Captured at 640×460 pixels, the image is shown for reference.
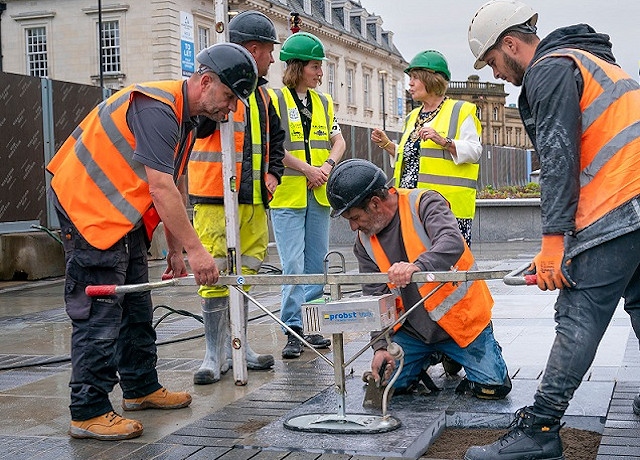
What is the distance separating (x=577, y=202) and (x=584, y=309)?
0.43 meters

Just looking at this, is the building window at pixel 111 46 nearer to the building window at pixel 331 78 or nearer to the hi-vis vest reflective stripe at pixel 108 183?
the building window at pixel 331 78

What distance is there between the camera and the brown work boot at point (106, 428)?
4.59 meters

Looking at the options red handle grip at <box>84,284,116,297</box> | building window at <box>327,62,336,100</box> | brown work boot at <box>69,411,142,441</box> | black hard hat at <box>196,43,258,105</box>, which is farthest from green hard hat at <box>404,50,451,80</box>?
building window at <box>327,62,336,100</box>

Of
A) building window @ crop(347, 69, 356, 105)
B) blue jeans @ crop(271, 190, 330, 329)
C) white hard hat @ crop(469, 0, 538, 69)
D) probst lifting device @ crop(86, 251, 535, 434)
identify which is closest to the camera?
white hard hat @ crop(469, 0, 538, 69)

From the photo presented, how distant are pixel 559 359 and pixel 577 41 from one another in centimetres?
Answer: 131

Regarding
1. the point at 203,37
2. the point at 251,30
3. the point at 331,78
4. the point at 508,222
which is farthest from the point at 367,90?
the point at 251,30

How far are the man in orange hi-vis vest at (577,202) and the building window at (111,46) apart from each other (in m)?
44.4

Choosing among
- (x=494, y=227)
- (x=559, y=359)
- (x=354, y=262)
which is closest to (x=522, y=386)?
(x=559, y=359)

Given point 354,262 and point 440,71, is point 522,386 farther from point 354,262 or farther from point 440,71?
point 354,262

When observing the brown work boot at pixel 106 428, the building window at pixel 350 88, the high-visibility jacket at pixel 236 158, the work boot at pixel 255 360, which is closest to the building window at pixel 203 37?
the building window at pixel 350 88

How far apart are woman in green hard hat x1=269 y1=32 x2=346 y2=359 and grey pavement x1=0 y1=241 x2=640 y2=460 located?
43cm

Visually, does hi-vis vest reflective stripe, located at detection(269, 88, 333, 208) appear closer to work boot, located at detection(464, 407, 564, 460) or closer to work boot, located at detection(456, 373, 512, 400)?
work boot, located at detection(456, 373, 512, 400)

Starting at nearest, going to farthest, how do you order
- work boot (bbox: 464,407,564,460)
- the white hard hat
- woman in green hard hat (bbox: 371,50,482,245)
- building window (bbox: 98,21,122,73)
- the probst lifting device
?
work boot (bbox: 464,407,564,460)
the white hard hat
the probst lifting device
woman in green hard hat (bbox: 371,50,482,245)
building window (bbox: 98,21,122,73)

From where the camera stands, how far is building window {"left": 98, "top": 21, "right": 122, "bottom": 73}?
4659 centimetres
